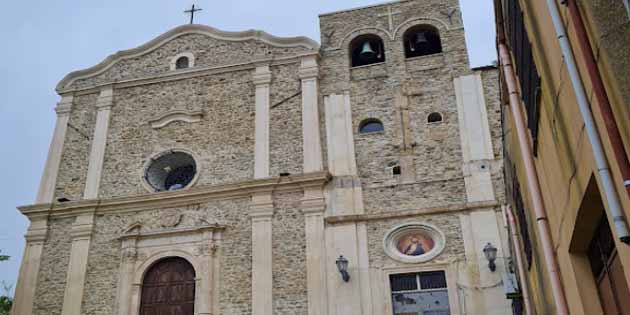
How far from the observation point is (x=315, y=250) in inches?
590

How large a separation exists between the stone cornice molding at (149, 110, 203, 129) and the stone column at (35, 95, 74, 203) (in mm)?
2841

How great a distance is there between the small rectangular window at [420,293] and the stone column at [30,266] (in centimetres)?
916

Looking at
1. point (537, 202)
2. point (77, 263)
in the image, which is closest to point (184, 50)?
point (77, 263)

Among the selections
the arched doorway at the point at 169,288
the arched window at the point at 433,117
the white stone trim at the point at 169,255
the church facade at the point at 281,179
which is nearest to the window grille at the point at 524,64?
the church facade at the point at 281,179

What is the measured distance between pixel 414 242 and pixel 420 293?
122 cm

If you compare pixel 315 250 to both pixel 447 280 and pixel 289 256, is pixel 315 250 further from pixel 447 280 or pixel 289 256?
pixel 447 280

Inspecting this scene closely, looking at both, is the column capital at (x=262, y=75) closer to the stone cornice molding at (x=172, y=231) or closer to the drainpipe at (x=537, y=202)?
the stone cornice molding at (x=172, y=231)

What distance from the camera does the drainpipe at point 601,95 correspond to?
3756mm

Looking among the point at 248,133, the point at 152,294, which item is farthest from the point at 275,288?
→ the point at 248,133

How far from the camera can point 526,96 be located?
7219 mm

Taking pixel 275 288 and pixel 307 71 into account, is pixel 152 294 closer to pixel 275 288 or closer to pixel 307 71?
pixel 275 288

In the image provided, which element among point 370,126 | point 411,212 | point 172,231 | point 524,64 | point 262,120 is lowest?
point 524,64

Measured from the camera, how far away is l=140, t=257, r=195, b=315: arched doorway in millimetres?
15477

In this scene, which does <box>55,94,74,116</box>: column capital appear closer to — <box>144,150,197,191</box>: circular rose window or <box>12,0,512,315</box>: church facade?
<box>12,0,512,315</box>: church facade
